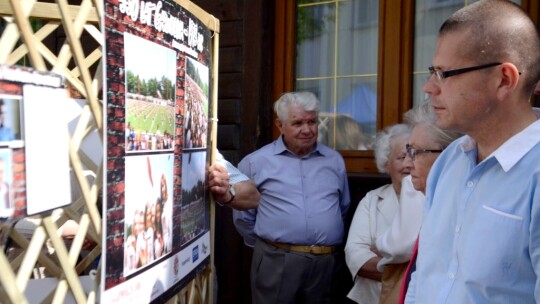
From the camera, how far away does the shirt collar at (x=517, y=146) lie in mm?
1333

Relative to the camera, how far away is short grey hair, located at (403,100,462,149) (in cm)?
216

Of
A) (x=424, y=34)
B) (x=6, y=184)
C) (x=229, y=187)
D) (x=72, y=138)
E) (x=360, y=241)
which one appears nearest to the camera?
(x=6, y=184)

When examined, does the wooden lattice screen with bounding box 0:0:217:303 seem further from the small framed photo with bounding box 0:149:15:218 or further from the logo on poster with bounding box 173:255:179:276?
the logo on poster with bounding box 173:255:179:276

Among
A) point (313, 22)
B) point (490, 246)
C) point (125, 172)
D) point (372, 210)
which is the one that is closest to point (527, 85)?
point (490, 246)

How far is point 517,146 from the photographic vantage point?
1.34m

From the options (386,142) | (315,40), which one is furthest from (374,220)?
(315,40)

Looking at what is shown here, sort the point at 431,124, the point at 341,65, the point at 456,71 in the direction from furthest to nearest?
the point at 341,65 < the point at 431,124 < the point at 456,71

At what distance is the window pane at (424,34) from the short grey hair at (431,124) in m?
1.28

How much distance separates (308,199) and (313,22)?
138cm

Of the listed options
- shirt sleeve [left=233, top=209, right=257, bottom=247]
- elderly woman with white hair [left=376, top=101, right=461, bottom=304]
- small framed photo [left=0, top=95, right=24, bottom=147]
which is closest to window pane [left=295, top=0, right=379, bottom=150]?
shirt sleeve [left=233, top=209, right=257, bottom=247]

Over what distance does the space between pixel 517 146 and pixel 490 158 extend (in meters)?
0.08

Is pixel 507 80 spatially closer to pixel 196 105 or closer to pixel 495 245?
pixel 495 245

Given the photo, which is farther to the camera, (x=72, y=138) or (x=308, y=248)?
(x=308, y=248)

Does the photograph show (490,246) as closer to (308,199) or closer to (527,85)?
(527,85)
